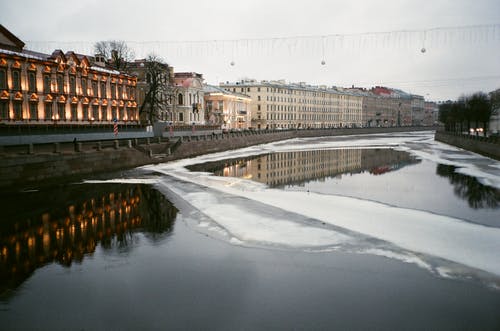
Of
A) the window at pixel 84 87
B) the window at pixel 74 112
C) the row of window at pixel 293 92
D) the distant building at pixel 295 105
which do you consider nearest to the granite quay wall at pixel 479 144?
the window at pixel 74 112

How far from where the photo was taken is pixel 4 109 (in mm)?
42500

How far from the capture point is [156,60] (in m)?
68.3

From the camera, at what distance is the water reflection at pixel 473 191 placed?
23156 millimetres

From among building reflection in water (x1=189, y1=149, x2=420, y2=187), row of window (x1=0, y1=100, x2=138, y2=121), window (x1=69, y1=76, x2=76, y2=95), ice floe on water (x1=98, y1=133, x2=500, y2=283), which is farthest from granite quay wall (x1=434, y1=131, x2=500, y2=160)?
window (x1=69, y1=76, x2=76, y2=95)

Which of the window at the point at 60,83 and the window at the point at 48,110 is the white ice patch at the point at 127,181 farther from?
the window at the point at 60,83

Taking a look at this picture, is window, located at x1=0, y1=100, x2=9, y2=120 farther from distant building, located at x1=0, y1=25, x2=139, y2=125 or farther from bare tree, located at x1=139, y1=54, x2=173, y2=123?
bare tree, located at x1=139, y1=54, x2=173, y2=123

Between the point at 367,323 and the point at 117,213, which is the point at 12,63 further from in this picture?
the point at 367,323

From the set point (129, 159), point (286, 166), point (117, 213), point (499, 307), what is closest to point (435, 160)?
point (286, 166)

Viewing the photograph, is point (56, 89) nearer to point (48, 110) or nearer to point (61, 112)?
point (61, 112)

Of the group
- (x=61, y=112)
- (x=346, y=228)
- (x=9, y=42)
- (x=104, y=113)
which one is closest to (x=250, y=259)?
(x=346, y=228)

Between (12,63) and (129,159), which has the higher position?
(12,63)

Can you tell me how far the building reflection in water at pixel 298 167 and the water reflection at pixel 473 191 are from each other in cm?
598

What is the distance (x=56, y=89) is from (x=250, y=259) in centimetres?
4276

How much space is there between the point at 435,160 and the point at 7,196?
132 ft
